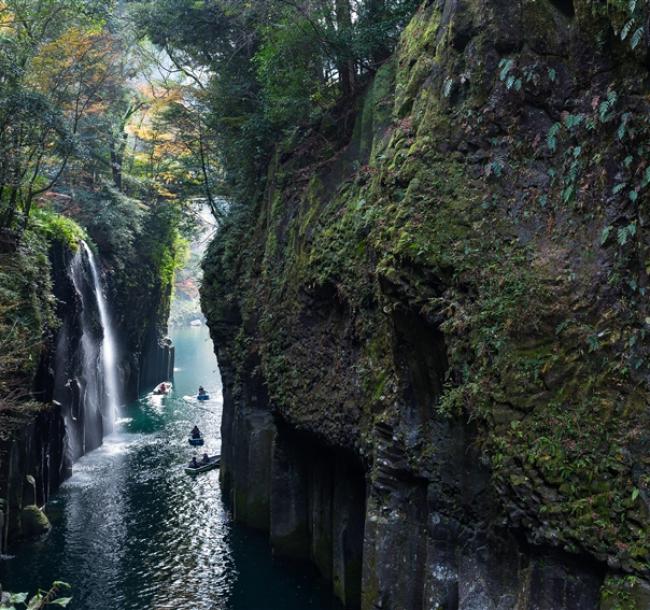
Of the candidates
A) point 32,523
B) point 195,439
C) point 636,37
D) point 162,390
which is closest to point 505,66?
point 636,37

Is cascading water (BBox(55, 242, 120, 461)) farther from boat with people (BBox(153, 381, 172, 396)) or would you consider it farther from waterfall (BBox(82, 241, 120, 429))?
boat with people (BBox(153, 381, 172, 396))

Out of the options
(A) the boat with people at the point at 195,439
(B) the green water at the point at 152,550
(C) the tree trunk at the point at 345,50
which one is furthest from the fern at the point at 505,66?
(A) the boat with people at the point at 195,439

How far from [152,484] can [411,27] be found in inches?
729

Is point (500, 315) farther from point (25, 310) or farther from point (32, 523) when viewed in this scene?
point (32, 523)

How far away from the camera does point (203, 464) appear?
26422 mm

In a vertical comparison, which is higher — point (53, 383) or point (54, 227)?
point (54, 227)

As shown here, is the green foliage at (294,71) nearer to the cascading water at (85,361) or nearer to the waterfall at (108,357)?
the cascading water at (85,361)

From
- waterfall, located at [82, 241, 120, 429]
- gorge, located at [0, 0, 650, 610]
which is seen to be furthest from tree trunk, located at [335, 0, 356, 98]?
waterfall, located at [82, 241, 120, 429]

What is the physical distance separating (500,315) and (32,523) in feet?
53.1

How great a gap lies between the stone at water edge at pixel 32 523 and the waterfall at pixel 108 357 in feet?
43.3

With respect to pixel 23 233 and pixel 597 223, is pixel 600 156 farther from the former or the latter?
pixel 23 233

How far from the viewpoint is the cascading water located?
25297mm

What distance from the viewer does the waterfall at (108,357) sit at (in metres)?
31.8

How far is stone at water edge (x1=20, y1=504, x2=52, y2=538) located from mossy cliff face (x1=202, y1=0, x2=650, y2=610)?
9.93 meters
